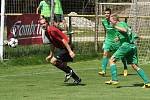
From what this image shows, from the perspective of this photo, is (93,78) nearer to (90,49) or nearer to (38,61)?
(38,61)

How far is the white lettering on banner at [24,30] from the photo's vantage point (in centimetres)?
1983

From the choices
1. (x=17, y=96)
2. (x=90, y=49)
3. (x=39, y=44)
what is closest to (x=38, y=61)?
(x=39, y=44)

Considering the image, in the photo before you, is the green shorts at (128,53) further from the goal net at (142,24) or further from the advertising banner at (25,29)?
the goal net at (142,24)

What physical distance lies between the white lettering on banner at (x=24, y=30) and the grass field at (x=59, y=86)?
1686mm

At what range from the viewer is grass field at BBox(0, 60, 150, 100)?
38.8 feet

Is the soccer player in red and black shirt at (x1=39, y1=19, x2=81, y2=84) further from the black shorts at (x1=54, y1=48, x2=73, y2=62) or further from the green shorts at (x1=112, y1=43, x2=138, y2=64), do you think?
the green shorts at (x1=112, y1=43, x2=138, y2=64)

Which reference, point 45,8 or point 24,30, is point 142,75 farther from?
point 45,8

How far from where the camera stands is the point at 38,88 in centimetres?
1327

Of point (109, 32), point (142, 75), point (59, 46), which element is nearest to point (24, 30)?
point (109, 32)

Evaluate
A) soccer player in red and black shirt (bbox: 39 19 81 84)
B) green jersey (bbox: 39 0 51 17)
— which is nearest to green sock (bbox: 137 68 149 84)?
soccer player in red and black shirt (bbox: 39 19 81 84)

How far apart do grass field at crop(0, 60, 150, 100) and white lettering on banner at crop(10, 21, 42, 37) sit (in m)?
1.69

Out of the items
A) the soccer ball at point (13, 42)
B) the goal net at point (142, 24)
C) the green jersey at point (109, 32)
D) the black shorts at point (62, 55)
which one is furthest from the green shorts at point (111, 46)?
the goal net at point (142, 24)

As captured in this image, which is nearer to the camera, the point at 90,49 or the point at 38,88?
the point at 38,88

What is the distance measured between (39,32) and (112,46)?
A: 16.5ft
